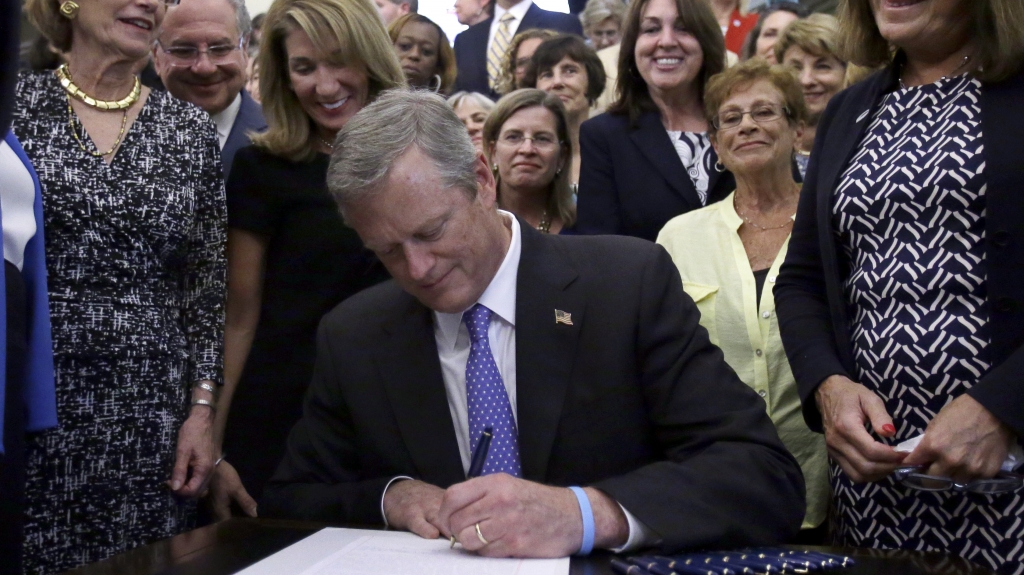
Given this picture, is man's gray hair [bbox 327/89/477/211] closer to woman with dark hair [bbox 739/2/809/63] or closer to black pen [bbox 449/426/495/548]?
black pen [bbox 449/426/495/548]

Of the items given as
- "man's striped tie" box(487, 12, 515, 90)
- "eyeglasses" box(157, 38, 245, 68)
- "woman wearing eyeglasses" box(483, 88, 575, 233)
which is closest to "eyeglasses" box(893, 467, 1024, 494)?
"woman wearing eyeglasses" box(483, 88, 575, 233)

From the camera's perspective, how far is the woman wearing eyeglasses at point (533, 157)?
14.2 ft

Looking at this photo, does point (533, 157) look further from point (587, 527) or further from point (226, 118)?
point (587, 527)

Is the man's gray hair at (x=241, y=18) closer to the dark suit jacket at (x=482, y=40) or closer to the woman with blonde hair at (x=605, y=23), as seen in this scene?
the dark suit jacket at (x=482, y=40)

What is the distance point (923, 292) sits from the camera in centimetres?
235

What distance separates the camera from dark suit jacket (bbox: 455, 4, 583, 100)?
649 centimetres

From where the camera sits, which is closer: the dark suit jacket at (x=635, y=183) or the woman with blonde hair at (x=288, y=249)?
the woman with blonde hair at (x=288, y=249)

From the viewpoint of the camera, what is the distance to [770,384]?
3117mm

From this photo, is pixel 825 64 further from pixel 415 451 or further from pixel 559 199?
pixel 415 451

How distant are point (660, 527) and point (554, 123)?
2.75 meters

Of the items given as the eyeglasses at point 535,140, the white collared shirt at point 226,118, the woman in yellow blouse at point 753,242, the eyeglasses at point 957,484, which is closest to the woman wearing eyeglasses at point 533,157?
the eyeglasses at point 535,140

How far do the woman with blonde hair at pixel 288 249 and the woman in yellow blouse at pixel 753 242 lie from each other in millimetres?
970

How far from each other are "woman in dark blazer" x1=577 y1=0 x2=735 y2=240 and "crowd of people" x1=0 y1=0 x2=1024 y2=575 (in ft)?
0.89

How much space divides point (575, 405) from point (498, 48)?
4603mm
